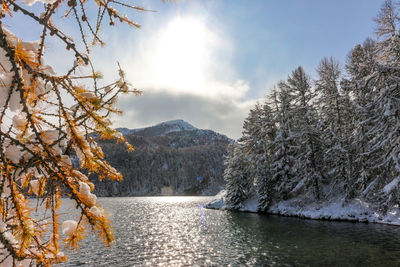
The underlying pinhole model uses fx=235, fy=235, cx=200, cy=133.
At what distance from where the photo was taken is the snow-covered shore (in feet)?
65.6

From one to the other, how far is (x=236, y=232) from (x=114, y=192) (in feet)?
457

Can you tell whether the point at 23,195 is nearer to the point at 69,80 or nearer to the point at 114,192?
the point at 69,80

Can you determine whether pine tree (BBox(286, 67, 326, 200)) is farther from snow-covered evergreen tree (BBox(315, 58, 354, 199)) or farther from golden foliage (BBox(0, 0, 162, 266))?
golden foliage (BBox(0, 0, 162, 266))


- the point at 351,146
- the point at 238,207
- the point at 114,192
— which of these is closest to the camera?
the point at 351,146

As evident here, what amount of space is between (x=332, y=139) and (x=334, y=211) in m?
7.69

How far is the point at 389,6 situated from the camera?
16797 millimetres

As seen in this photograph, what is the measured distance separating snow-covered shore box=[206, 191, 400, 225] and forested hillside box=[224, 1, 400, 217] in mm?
620

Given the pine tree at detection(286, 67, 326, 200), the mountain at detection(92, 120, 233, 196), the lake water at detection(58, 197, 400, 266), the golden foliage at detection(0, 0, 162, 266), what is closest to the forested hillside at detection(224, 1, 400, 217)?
the pine tree at detection(286, 67, 326, 200)

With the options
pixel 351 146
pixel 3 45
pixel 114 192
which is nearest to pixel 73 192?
pixel 3 45

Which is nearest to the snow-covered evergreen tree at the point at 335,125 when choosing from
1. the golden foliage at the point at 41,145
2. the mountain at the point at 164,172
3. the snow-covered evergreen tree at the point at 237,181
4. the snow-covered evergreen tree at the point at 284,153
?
the snow-covered evergreen tree at the point at 284,153

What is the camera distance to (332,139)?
26141mm

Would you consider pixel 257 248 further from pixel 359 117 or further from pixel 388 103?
pixel 359 117

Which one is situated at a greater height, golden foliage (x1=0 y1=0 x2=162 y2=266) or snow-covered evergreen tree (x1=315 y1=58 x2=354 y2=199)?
snow-covered evergreen tree (x1=315 y1=58 x2=354 y2=199)

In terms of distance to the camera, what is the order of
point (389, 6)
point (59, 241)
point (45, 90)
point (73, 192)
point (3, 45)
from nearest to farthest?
point (3, 45), point (73, 192), point (45, 90), point (59, 241), point (389, 6)
